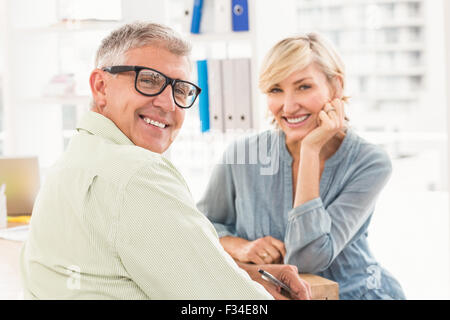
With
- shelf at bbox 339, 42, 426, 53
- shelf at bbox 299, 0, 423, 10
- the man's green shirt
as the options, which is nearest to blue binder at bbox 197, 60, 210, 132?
the man's green shirt

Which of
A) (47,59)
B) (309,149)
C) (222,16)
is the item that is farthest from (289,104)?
(47,59)

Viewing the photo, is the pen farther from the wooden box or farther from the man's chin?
the man's chin

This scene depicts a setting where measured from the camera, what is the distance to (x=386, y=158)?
1.65m

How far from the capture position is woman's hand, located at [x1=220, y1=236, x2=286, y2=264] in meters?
1.56

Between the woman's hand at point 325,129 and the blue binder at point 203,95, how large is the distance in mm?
793

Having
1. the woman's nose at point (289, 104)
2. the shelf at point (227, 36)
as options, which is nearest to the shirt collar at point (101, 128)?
the woman's nose at point (289, 104)

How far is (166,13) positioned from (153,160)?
1944 millimetres

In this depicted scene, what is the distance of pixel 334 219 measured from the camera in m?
1.58

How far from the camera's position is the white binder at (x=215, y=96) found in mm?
2377

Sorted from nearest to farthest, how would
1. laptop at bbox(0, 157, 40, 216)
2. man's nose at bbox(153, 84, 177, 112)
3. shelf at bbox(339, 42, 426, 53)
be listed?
man's nose at bbox(153, 84, 177, 112) < laptop at bbox(0, 157, 40, 216) < shelf at bbox(339, 42, 426, 53)

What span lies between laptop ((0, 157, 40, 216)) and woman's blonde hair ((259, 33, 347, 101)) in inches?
45.7

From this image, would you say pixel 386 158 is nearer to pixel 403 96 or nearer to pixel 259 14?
pixel 259 14

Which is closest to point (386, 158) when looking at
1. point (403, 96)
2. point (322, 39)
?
point (322, 39)

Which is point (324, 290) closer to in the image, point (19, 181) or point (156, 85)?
point (156, 85)
